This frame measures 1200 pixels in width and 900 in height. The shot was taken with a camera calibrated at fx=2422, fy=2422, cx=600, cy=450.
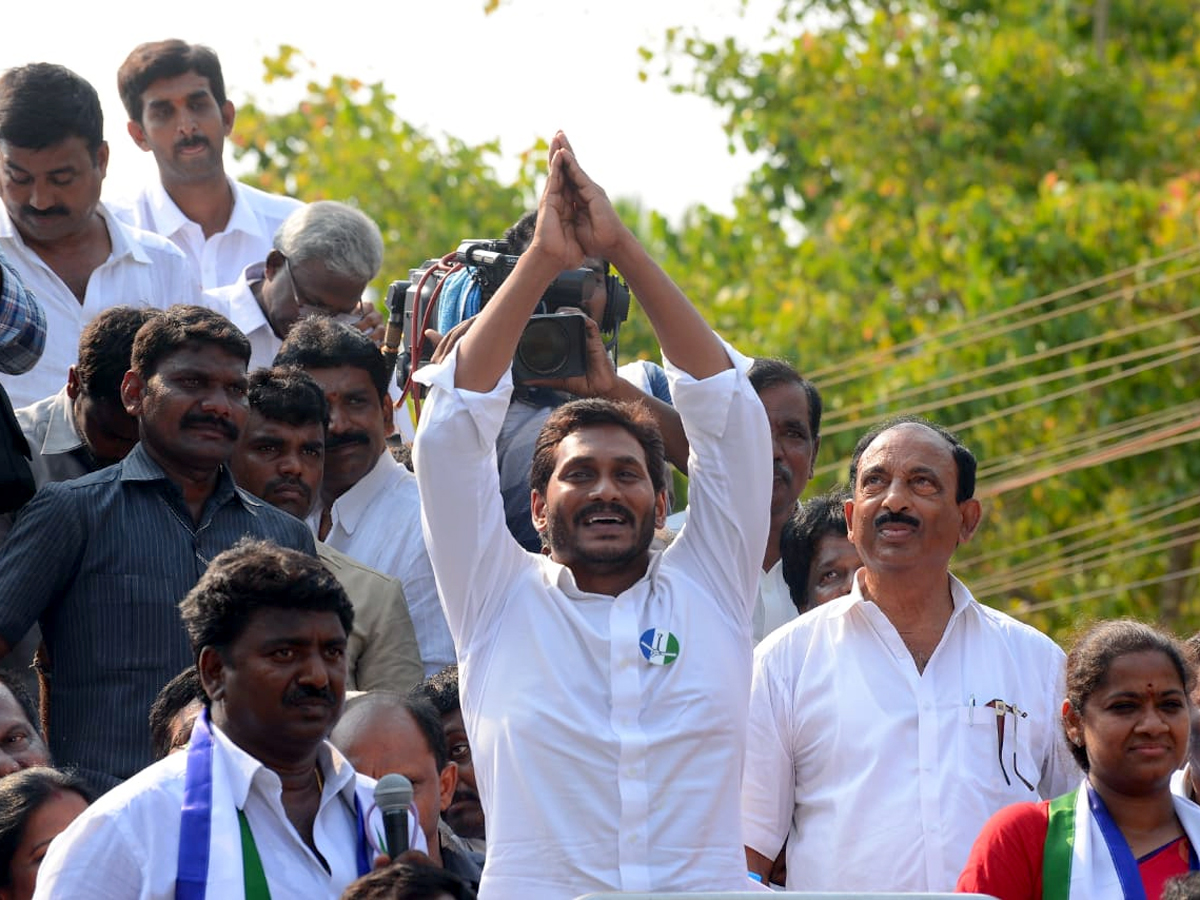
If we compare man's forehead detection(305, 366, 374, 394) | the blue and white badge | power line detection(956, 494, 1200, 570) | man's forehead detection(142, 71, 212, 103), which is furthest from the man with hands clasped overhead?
power line detection(956, 494, 1200, 570)

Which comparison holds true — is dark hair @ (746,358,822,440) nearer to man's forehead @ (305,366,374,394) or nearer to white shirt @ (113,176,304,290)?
man's forehead @ (305,366,374,394)

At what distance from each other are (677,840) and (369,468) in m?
2.33

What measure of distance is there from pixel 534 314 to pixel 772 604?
1156 millimetres

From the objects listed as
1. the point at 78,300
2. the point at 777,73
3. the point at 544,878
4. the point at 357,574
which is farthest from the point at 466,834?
the point at 777,73

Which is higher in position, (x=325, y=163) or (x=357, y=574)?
(x=325, y=163)

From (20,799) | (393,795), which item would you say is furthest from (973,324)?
(393,795)

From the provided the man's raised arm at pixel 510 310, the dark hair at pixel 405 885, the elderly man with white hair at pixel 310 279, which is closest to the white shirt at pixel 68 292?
the elderly man with white hair at pixel 310 279

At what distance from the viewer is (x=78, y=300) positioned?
7.61 m

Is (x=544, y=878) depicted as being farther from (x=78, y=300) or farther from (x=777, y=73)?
(x=777, y=73)

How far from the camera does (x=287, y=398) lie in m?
6.86

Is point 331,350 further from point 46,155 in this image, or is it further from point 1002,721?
point 1002,721

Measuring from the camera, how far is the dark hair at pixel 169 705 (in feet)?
17.8

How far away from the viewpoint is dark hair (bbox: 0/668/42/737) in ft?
18.8

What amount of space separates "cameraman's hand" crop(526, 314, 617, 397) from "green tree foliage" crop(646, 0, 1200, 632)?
615cm
